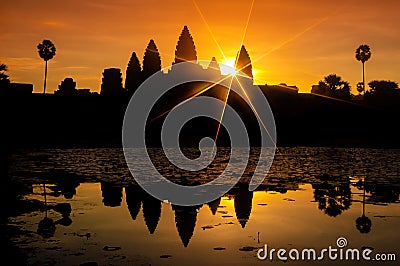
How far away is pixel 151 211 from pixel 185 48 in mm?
103732

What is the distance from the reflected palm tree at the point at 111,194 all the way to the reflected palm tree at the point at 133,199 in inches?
15.2

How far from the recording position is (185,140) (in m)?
79.8

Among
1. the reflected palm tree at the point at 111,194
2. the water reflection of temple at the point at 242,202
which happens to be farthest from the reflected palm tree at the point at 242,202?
the reflected palm tree at the point at 111,194

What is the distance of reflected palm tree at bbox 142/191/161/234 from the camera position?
17900 millimetres

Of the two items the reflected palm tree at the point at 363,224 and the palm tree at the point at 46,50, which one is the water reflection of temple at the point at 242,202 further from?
the palm tree at the point at 46,50

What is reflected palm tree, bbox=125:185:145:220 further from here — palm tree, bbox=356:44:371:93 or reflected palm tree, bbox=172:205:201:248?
palm tree, bbox=356:44:371:93

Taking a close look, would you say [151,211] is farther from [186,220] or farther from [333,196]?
[333,196]

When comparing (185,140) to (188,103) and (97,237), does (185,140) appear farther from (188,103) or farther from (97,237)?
(97,237)

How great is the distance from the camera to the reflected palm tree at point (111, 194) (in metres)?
22.3

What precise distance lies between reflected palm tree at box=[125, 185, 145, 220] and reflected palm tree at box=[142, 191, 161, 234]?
27 centimetres

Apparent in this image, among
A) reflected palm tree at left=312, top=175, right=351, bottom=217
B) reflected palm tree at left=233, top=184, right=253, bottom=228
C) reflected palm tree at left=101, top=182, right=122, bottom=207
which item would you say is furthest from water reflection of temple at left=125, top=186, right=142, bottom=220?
reflected palm tree at left=312, top=175, right=351, bottom=217

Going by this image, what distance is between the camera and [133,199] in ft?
76.4

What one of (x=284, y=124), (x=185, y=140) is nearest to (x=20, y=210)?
(x=185, y=140)

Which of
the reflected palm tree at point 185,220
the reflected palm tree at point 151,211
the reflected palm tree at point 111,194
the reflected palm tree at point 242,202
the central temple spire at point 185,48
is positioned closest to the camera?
the reflected palm tree at point 185,220
